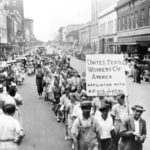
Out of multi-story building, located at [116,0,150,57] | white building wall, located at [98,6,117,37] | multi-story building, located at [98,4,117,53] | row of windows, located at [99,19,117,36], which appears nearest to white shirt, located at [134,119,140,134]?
multi-story building, located at [116,0,150,57]

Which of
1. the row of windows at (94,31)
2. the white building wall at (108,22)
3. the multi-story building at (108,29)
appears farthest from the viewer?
the row of windows at (94,31)

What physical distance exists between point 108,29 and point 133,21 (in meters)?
19.2

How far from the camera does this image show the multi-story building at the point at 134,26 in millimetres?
38156

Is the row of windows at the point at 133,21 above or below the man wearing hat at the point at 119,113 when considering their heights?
above

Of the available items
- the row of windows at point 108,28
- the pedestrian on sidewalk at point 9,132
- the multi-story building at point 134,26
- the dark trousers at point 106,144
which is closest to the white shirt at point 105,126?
A: the dark trousers at point 106,144

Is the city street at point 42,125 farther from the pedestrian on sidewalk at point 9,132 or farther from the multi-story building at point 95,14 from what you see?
the multi-story building at point 95,14

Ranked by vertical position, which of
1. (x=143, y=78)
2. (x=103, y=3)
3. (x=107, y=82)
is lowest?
(x=143, y=78)

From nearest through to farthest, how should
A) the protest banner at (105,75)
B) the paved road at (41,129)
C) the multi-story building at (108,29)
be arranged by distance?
the protest banner at (105,75), the paved road at (41,129), the multi-story building at (108,29)

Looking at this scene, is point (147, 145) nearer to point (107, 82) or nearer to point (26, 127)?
point (107, 82)

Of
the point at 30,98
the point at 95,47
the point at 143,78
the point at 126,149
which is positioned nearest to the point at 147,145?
the point at 126,149

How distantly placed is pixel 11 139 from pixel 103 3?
3098 inches

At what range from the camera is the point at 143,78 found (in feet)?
84.6

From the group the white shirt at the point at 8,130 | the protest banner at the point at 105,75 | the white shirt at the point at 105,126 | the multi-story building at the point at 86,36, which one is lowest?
the white shirt at the point at 105,126

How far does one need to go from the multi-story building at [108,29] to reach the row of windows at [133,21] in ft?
13.4
